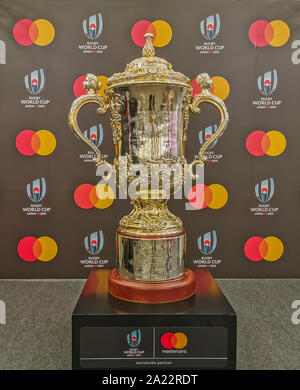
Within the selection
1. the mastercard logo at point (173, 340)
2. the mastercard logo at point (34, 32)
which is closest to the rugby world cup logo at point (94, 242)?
the mastercard logo at point (173, 340)

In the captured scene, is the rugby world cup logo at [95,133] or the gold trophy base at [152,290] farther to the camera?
the rugby world cup logo at [95,133]

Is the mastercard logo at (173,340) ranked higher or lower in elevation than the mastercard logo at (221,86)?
lower

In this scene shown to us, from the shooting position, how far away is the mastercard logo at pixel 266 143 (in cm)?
171

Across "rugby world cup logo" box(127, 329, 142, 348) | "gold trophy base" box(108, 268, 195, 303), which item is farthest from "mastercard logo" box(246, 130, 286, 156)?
"rugby world cup logo" box(127, 329, 142, 348)

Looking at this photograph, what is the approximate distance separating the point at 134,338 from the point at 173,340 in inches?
4.5

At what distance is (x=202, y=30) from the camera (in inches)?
65.3

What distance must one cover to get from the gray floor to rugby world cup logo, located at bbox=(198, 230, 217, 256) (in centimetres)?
18

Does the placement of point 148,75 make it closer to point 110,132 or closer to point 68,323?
point 110,132

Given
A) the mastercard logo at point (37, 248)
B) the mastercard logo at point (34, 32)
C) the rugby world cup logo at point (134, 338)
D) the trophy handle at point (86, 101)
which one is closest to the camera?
the rugby world cup logo at point (134, 338)

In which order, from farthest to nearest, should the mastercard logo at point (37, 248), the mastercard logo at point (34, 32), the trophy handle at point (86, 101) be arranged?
the mastercard logo at point (37, 248) < the mastercard logo at point (34, 32) < the trophy handle at point (86, 101)

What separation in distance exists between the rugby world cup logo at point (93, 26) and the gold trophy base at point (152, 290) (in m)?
1.24

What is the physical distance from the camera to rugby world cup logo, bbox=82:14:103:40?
166 centimetres

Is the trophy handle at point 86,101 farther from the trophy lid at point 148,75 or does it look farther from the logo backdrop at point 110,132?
the logo backdrop at point 110,132

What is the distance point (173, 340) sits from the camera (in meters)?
0.95
